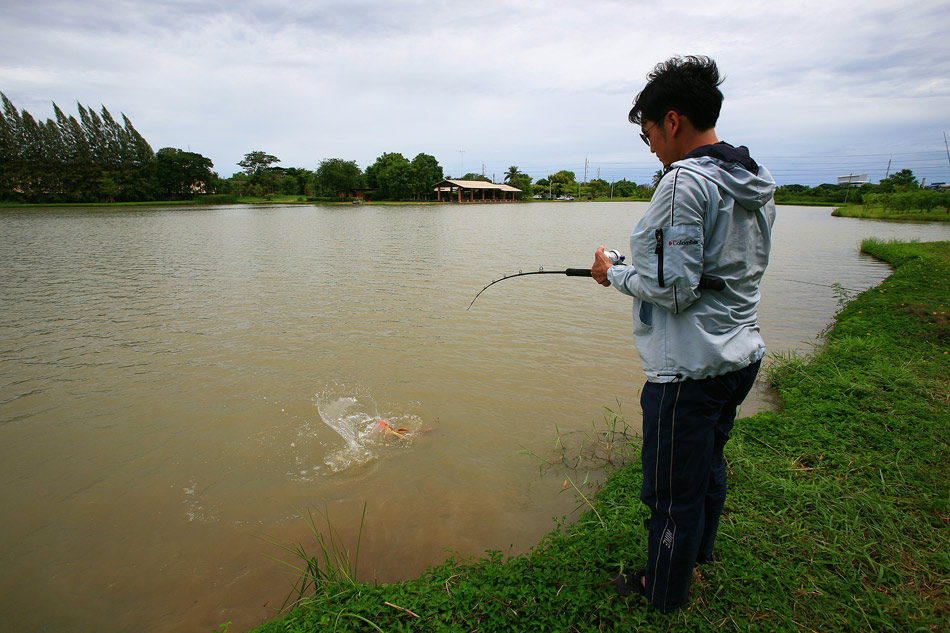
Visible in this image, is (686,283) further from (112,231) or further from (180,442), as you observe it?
(112,231)

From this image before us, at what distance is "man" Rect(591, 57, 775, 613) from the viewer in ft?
5.15

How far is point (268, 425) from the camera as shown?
458 centimetres

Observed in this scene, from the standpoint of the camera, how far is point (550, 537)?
278 cm

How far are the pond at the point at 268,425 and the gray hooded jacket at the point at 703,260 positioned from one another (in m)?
2.04

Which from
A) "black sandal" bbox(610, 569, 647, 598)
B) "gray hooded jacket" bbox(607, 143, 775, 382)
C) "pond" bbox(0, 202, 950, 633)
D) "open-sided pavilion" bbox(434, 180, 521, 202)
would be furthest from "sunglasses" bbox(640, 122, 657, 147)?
"open-sided pavilion" bbox(434, 180, 521, 202)

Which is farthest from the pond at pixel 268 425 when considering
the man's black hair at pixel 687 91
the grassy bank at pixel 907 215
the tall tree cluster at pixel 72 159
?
the tall tree cluster at pixel 72 159

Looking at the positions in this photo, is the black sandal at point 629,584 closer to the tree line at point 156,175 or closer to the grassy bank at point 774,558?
the grassy bank at point 774,558

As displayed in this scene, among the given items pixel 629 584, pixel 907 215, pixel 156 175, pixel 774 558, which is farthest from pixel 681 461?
pixel 156 175

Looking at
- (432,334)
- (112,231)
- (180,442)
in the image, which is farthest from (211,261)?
(112,231)

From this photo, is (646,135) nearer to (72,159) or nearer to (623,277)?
(623,277)

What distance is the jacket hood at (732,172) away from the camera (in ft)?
5.10

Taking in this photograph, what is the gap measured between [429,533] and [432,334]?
4266 mm

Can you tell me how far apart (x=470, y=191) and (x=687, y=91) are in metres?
80.6

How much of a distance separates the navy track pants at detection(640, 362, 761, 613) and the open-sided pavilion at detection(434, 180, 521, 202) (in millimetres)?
75760
